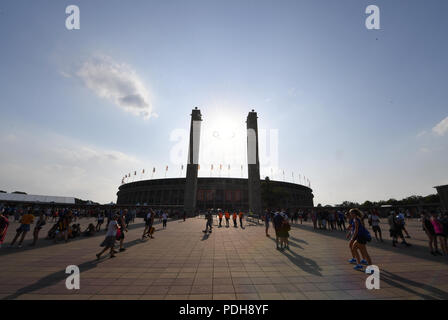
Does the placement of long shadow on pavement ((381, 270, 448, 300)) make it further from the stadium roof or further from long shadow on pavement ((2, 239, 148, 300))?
the stadium roof

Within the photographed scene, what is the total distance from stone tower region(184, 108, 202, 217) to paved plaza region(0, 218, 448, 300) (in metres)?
28.0

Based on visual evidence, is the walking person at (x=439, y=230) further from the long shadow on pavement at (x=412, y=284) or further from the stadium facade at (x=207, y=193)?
the stadium facade at (x=207, y=193)

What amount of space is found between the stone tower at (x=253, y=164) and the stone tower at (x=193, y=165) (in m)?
11.0

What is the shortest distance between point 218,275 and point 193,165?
33.8 metres

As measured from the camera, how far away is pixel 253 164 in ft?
126

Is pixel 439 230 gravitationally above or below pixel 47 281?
above

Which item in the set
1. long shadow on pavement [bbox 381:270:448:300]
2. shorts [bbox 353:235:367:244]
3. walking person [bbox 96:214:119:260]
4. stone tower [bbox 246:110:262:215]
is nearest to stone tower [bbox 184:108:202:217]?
stone tower [bbox 246:110:262:215]

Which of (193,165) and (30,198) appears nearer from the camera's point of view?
(193,165)

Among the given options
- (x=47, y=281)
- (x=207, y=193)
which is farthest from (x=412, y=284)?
(x=207, y=193)

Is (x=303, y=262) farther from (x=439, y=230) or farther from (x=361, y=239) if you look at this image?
(x=439, y=230)

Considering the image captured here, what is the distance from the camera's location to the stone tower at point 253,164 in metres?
36.2

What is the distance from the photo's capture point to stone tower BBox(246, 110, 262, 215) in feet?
119

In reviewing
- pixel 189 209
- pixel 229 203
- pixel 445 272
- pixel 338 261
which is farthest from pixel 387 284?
pixel 229 203

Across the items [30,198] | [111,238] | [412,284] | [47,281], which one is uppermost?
[30,198]
